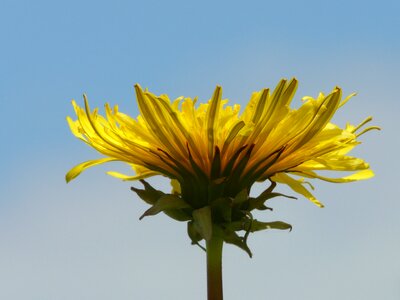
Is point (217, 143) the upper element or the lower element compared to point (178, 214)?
upper

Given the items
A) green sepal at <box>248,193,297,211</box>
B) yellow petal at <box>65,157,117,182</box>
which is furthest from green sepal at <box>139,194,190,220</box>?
yellow petal at <box>65,157,117,182</box>

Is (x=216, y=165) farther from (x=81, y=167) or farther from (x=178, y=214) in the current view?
(x=81, y=167)

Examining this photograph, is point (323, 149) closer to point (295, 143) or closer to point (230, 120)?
point (295, 143)

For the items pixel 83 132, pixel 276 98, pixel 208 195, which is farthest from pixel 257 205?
pixel 83 132

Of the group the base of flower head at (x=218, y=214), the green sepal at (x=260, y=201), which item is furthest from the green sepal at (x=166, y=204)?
the green sepal at (x=260, y=201)

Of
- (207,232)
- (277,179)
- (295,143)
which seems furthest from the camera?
(277,179)

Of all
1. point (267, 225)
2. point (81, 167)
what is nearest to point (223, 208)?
point (267, 225)

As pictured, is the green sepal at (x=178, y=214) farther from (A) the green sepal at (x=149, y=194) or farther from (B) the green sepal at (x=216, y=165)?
(B) the green sepal at (x=216, y=165)
